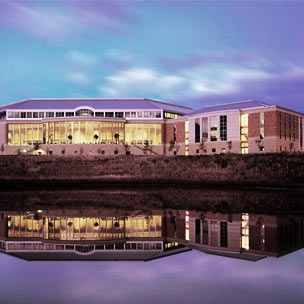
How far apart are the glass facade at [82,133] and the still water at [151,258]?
259ft

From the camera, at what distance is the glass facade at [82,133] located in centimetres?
9975

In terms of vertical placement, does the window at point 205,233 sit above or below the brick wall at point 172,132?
below

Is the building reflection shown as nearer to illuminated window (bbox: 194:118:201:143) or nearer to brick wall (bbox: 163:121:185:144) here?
illuminated window (bbox: 194:118:201:143)

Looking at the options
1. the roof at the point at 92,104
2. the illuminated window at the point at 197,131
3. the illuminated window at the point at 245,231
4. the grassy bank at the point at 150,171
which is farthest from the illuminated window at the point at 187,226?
the roof at the point at 92,104

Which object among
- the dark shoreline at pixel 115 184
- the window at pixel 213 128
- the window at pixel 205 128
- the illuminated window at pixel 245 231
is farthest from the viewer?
the window at pixel 205 128

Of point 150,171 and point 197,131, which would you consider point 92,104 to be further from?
point 150,171

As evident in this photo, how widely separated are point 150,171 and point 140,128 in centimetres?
4531

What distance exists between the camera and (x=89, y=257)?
12.6 metres

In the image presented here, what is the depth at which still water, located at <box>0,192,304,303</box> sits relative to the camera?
8984 millimetres

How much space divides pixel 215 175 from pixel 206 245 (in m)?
42.1

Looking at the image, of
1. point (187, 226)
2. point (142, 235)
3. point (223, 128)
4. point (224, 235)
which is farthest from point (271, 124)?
point (142, 235)

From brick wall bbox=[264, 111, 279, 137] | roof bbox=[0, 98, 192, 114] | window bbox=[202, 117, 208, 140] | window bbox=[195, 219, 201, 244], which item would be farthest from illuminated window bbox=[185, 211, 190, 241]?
roof bbox=[0, 98, 192, 114]

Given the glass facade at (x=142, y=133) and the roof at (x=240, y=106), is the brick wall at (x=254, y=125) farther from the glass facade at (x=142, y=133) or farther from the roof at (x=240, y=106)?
the glass facade at (x=142, y=133)

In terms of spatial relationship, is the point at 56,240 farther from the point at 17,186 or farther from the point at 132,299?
the point at 17,186
